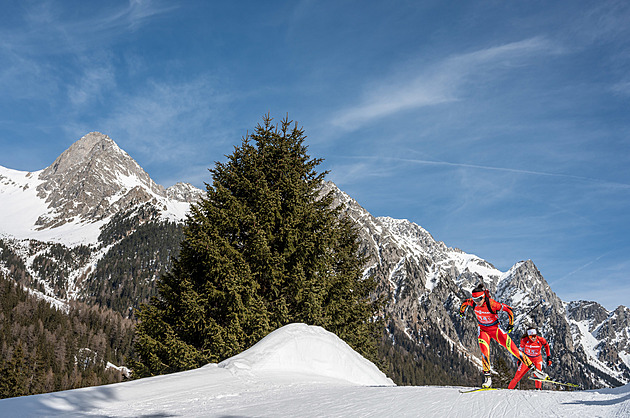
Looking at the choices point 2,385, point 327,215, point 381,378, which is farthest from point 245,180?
point 2,385

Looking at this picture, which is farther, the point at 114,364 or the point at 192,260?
the point at 114,364

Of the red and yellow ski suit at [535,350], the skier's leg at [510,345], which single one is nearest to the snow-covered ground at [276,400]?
the skier's leg at [510,345]

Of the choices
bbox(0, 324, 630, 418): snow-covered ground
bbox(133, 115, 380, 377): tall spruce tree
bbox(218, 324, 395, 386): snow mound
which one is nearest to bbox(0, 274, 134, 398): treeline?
bbox(133, 115, 380, 377): tall spruce tree

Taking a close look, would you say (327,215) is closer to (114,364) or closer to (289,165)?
(289,165)

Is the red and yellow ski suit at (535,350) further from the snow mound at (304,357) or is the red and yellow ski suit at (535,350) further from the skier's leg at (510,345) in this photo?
the snow mound at (304,357)

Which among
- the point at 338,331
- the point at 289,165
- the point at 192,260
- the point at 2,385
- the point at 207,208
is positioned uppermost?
the point at 289,165

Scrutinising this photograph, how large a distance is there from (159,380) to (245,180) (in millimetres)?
9741

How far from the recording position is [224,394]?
771 centimetres

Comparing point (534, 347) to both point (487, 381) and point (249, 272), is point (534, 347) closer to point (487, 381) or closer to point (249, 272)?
point (487, 381)

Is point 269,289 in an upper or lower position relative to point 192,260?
lower

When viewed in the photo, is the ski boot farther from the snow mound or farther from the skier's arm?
the snow mound

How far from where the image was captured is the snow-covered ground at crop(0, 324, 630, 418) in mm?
6137

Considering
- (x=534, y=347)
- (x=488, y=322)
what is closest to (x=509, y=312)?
(x=488, y=322)

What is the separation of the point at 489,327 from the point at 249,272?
7.97 meters
